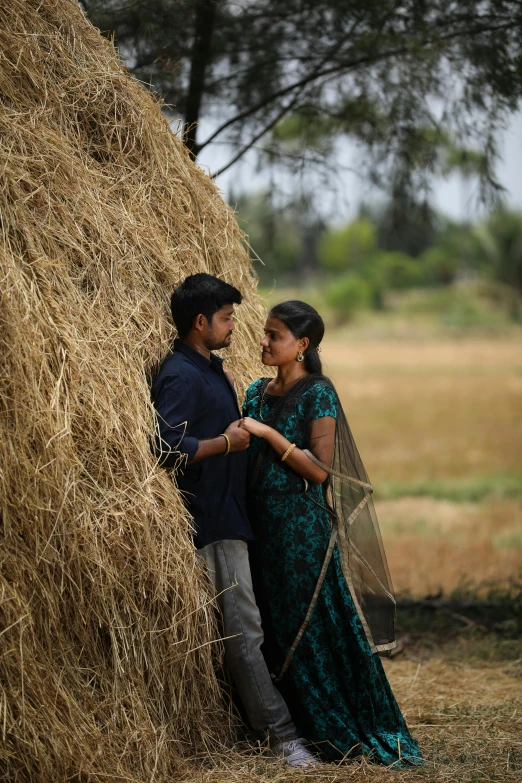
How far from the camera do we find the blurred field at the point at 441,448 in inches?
406

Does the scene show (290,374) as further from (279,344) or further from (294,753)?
(294,753)

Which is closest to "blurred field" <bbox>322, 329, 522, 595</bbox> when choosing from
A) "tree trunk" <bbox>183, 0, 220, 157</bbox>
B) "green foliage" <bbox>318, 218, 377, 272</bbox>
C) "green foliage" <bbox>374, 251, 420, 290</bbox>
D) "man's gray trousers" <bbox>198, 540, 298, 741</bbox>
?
"man's gray trousers" <bbox>198, 540, 298, 741</bbox>

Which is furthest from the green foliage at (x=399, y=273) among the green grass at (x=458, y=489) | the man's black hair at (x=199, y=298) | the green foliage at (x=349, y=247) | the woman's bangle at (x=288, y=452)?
the woman's bangle at (x=288, y=452)

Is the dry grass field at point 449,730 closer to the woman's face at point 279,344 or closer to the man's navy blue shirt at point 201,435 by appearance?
the man's navy blue shirt at point 201,435

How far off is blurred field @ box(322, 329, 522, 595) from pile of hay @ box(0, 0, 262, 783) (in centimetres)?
162

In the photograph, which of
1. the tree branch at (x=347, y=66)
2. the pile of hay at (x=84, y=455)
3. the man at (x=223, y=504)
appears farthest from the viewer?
the tree branch at (x=347, y=66)

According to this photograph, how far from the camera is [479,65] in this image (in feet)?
21.2

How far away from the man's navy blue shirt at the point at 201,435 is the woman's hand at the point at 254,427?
0.41ft

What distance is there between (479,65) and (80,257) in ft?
11.4

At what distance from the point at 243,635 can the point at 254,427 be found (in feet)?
2.70

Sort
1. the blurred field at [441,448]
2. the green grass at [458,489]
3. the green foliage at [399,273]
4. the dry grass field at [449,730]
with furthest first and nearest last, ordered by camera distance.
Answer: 1. the green foliage at [399,273]
2. the green grass at [458,489]
3. the blurred field at [441,448]
4. the dry grass field at [449,730]

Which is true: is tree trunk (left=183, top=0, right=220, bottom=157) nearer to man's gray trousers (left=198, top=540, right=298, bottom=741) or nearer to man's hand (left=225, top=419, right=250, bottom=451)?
man's hand (left=225, top=419, right=250, bottom=451)

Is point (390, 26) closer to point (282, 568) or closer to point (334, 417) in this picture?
point (334, 417)

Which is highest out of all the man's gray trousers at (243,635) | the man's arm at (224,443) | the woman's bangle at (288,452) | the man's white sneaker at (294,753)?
the man's arm at (224,443)
